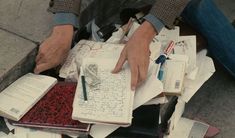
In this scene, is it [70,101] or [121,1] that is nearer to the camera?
[70,101]

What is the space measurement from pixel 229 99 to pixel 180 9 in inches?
21.1

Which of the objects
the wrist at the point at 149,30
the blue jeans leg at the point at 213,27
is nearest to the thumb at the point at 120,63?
the wrist at the point at 149,30

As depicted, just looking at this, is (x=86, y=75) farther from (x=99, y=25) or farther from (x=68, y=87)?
(x=99, y=25)

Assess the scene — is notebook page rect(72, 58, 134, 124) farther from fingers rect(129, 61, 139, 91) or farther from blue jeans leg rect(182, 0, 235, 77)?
blue jeans leg rect(182, 0, 235, 77)

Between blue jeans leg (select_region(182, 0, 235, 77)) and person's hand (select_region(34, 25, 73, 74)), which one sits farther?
blue jeans leg (select_region(182, 0, 235, 77))

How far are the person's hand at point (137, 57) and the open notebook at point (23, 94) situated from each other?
8.1 inches

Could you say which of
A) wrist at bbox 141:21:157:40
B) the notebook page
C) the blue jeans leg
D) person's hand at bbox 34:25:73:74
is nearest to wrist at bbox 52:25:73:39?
person's hand at bbox 34:25:73:74

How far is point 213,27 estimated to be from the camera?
4.64ft

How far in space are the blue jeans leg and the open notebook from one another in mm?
533

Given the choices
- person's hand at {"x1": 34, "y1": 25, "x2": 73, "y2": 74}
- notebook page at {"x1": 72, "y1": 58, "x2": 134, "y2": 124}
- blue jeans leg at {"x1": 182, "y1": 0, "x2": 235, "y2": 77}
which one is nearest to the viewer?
notebook page at {"x1": 72, "y1": 58, "x2": 134, "y2": 124}

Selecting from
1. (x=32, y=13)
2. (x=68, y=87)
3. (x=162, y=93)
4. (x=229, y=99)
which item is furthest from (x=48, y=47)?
(x=229, y=99)

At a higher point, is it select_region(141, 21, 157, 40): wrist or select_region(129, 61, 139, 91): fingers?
select_region(141, 21, 157, 40): wrist

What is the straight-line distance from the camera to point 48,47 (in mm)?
1191

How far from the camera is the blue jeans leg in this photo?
1.37m
